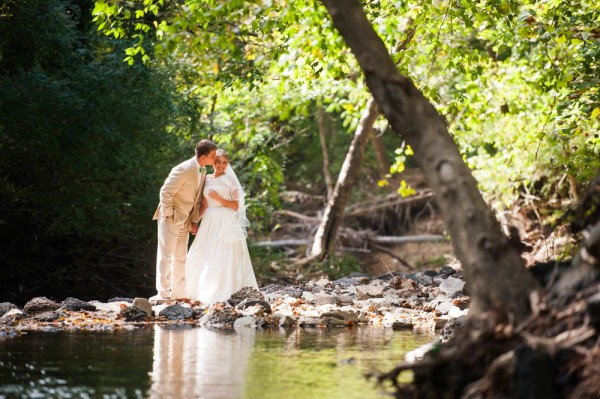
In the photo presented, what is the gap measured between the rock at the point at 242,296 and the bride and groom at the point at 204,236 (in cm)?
63

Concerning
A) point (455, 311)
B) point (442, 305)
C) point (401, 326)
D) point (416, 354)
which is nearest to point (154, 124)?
point (442, 305)

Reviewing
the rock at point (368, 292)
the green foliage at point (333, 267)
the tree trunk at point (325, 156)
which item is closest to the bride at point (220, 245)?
the rock at point (368, 292)

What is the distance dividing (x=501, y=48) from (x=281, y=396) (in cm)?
1589

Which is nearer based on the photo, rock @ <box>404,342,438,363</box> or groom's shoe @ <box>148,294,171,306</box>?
rock @ <box>404,342,438,363</box>

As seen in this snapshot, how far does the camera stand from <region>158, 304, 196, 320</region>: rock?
1320cm

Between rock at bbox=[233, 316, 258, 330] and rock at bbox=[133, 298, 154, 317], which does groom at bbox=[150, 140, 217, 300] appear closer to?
rock at bbox=[133, 298, 154, 317]

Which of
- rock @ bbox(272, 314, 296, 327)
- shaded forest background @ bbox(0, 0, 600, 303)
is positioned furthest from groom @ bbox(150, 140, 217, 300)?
rock @ bbox(272, 314, 296, 327)

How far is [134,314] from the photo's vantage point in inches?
509

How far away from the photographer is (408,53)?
1328 centimetres

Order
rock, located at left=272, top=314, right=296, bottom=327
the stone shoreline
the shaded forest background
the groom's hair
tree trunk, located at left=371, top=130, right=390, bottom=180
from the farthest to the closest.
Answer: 1. tree trunk, located at left=371, top=130, right=390, bottom=180
2. the groom's hair
3. the shaded forest background
4. rock, located at left=272, top=314, right=296, bottom=327
5. the stone shoreline

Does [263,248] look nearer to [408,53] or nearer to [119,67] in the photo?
[119,67]

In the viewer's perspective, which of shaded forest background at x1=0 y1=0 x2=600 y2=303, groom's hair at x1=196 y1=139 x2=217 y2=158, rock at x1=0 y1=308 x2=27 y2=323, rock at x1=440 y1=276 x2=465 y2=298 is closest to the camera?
rock at x1=0 y1=308 x2=27 y2=323

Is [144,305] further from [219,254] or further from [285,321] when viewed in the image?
[219,254]

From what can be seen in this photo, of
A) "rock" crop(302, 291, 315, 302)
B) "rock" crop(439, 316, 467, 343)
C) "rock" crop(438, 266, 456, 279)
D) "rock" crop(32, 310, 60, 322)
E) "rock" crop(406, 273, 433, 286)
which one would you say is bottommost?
"rock" crop(439, 316, 467, 343)
